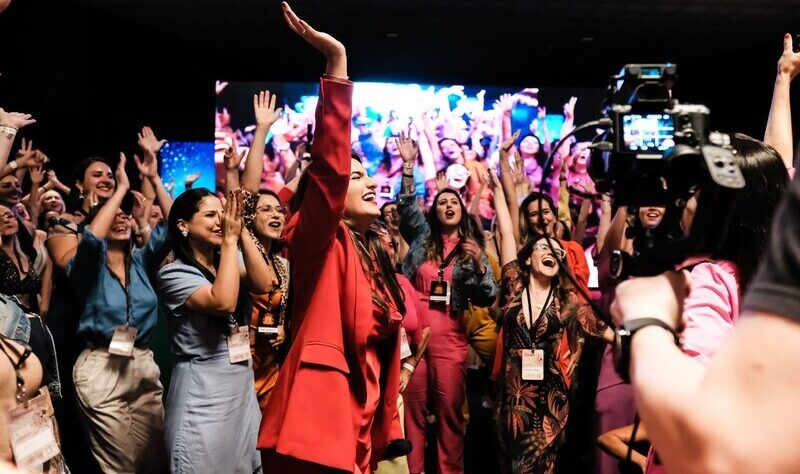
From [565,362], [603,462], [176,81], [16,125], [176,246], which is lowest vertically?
[603,462]

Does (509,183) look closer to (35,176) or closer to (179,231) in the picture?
(179,231)

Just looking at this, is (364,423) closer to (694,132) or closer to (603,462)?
(694,132)

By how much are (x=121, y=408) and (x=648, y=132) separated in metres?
3.16

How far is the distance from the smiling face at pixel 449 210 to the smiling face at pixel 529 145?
3.22 metres

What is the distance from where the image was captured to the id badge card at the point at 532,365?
13.0ft

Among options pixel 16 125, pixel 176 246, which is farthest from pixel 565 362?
pixel 16 125

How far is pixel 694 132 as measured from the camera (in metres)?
1.03

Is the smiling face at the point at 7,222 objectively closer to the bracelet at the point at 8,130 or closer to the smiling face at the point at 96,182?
the smiling face at the point at 96,182

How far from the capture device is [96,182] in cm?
424

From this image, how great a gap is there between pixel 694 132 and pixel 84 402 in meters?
3.24

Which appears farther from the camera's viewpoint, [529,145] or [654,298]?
[529,145]

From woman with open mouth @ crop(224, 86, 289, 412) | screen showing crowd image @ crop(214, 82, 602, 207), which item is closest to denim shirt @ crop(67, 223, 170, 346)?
woman with open mouth @ crop(224, 86, 289, 412)

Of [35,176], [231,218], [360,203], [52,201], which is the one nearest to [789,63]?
[360,203]

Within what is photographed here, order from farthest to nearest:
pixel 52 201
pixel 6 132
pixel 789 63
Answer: pixel 52 201
pixel 6 132
pixel 789 63
